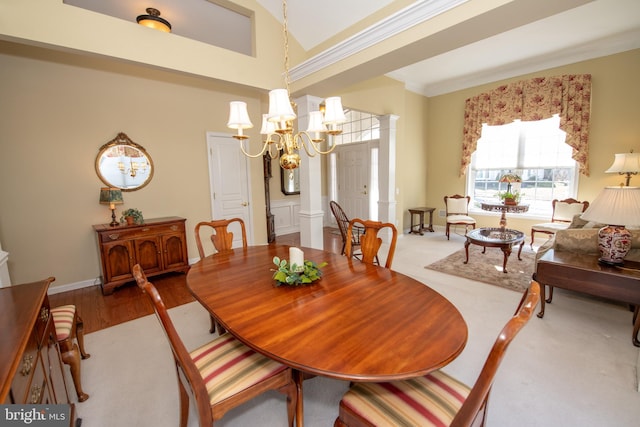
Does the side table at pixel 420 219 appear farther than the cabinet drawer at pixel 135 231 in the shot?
Yes

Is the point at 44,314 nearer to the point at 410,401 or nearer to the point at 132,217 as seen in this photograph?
the point at 410,401

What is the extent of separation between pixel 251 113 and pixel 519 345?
174 inches

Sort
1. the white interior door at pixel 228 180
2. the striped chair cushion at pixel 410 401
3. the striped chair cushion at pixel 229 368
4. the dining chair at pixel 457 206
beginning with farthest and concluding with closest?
1. the dining chair at pixel 457 206
2. the white interior door at pixel 228 180
3. the striped chair cushion at pixel 229 368
4. the striped chair cushion at pixel 410 401

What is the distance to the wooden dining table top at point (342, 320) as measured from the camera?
97 centimetres

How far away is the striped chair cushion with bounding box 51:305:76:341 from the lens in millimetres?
1619

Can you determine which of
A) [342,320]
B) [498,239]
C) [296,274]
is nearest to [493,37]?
[498,239]

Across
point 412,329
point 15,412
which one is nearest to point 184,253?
point 15,412

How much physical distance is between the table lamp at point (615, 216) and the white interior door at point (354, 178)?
158 inches

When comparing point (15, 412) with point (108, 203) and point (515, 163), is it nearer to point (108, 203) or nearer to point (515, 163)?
point (108, 203)

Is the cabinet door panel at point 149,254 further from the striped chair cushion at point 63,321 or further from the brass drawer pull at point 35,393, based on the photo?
the brass drawer pull at point 35,393

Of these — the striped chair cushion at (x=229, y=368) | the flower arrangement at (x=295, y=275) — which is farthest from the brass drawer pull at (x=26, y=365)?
the flower arrangement at (x=295, y=275)

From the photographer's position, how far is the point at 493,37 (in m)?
3.86

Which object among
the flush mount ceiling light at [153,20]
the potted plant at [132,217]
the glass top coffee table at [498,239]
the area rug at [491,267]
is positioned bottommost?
the area rug at [491,267]

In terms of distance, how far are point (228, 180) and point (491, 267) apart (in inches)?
162
